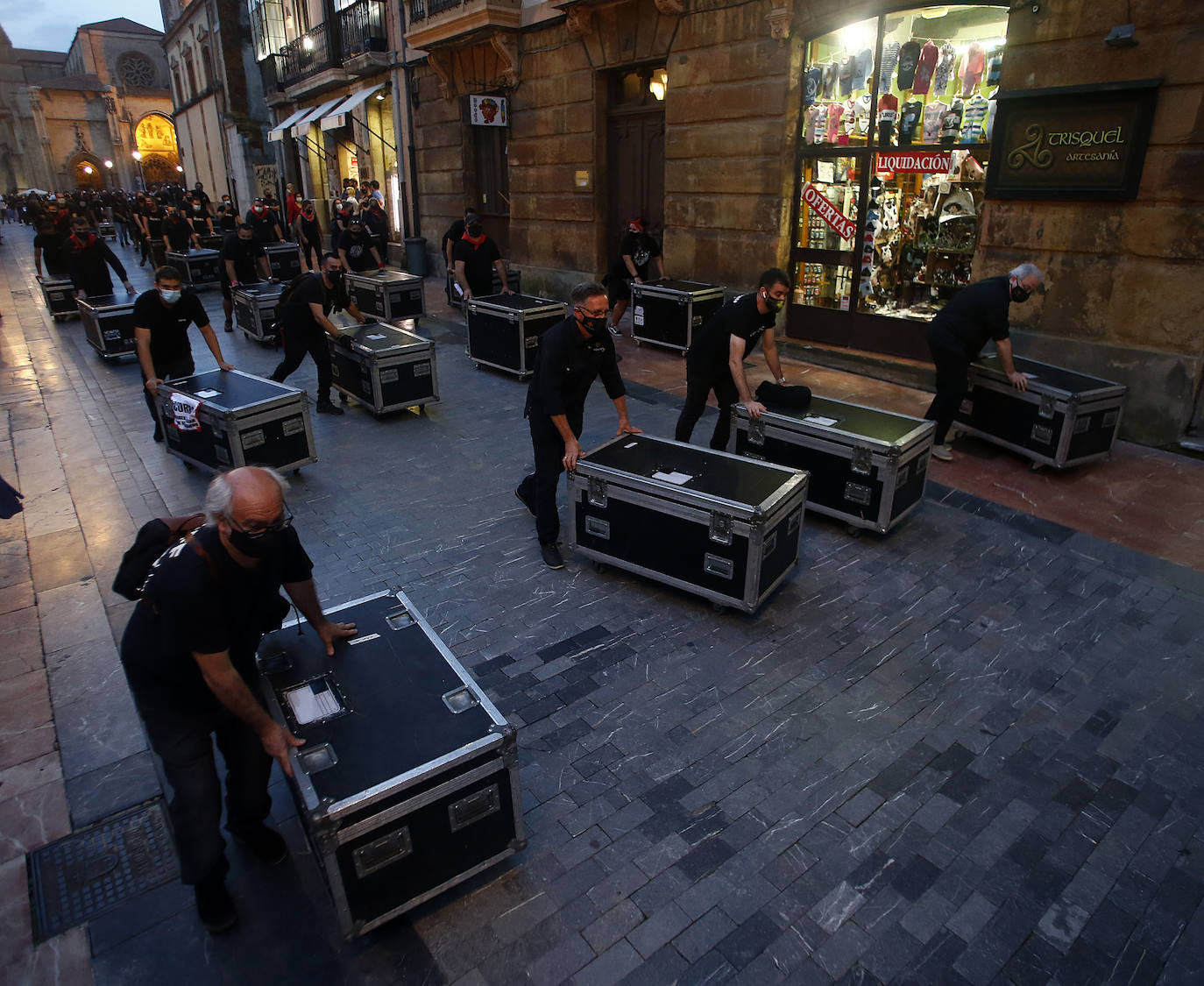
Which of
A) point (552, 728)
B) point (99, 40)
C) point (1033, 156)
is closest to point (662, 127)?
point (1033, 156)

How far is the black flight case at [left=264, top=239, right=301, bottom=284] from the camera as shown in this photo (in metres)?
17.1

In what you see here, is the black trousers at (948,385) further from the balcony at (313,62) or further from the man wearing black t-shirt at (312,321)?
the balcony at (313,62)

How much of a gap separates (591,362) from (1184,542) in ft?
15.4

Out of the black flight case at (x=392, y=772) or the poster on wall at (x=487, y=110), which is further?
the poster on wall at (x=487, y=110)

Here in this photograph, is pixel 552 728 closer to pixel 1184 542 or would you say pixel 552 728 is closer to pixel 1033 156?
pixel 1184 542

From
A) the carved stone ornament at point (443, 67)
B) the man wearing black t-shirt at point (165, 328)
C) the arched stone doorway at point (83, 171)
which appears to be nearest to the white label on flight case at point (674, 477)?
the man wearing black t-shirt at point (165, 328)

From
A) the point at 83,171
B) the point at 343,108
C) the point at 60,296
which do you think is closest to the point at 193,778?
the point at 60,296

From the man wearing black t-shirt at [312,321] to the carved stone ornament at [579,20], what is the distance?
23.3ft

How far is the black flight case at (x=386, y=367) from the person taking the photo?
27.6 feet

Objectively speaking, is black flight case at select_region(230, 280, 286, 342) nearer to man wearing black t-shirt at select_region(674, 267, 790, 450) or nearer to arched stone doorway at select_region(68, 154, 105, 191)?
man wearing black t-shirt at select_region(674, 267, 790, 450)

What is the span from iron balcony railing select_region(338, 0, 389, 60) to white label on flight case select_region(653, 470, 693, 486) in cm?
1792

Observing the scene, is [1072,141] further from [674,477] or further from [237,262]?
[237,262]

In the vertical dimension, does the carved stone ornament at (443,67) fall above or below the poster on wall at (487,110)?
above

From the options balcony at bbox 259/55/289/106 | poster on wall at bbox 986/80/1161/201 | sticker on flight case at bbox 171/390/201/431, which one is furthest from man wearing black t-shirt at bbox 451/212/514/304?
balcony at bbox 259/55/289/106
